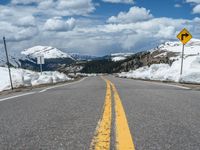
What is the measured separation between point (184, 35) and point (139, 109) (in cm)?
1644

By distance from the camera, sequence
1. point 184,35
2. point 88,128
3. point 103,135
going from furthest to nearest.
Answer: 1. point 184,35
2. point 88,128
3. point 103,135

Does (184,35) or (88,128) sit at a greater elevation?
(184,35)

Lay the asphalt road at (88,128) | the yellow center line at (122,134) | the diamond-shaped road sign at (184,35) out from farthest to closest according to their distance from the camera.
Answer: the diamond-shaped road sign at (184,35)
the asphalt road at (88,128)
the yellow center line at (122,134)

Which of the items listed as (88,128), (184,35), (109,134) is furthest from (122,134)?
(184,35)

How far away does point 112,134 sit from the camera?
4113 mm

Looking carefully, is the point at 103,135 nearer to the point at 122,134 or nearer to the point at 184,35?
the point at 122,134

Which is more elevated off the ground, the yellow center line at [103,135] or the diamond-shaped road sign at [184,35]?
the diamond-shaped road sign at [184,35]

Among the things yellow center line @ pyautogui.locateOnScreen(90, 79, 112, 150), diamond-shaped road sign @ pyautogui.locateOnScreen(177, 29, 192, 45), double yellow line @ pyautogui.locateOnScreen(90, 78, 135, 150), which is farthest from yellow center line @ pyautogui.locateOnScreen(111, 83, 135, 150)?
diamond-shaped road sign @ pyautogui.locateOnScreen(177, 29, 192, 45)

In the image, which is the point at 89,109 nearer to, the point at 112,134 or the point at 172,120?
the point at 172,120

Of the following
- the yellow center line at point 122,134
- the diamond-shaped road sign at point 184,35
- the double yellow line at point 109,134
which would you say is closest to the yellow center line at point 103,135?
the double yellow line at point 109,134

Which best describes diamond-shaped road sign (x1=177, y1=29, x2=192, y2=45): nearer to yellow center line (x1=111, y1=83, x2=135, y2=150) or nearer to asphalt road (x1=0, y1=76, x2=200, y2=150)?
asphalt road (x1=0, y1=76, x2=200, y2=150)

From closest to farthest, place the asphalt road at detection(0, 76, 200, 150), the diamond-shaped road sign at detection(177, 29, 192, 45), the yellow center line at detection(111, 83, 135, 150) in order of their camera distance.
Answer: the yellow center line at detection(111, 83, 135, 150) < the asphalt road at detection(0, 76, 200, 150) < the diamond-shaped road sign at detection(177, 29, 192, 45)

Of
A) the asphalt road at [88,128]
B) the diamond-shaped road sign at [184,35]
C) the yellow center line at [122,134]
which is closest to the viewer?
the yellow center line at [122,134]

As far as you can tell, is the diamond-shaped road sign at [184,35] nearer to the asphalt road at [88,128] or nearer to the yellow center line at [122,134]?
the asphalt road at [88,128]
